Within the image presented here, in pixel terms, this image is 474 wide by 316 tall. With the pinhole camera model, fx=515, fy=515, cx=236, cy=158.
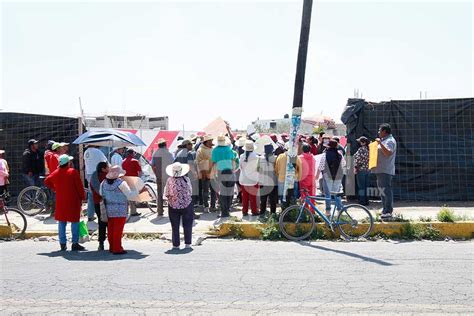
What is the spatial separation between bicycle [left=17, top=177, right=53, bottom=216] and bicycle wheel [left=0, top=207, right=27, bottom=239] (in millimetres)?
1769

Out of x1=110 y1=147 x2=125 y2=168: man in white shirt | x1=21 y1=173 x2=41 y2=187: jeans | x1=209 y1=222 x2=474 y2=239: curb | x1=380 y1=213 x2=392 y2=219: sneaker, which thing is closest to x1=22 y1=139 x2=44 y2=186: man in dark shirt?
x1=21 y1=173 x2=41 y2=187: jeans

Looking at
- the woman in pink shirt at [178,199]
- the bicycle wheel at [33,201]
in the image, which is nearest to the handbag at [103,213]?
the woman in pink shirt at [178,199]

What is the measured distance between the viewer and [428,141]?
43.5ft

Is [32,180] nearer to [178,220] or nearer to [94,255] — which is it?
[94,255]

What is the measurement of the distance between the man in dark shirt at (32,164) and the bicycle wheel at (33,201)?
514mm

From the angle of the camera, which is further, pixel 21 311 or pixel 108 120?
pixel 108 120

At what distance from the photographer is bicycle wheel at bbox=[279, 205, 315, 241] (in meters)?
9.66

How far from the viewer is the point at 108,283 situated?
22.5ft

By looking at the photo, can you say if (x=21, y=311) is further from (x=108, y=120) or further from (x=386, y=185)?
(x=108, y=120)

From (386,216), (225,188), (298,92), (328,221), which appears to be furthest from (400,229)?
(225,188)

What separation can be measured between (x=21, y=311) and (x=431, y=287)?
489cm

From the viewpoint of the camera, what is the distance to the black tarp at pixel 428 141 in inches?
517

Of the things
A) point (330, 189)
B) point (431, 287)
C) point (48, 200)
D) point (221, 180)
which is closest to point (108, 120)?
point (48, 200)

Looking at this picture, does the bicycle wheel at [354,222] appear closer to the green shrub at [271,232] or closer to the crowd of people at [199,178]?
the crowd of people at [199,178]
